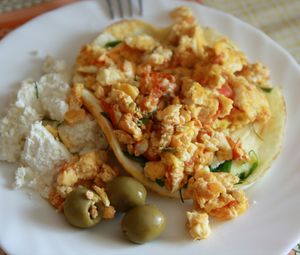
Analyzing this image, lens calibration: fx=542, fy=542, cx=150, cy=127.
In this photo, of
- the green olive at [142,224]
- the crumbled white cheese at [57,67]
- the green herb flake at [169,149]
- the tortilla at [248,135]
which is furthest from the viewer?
the crumbled white cheese at [57,67]

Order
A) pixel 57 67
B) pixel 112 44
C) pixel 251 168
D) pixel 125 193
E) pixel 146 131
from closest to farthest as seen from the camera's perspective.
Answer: pixel 125 193 < pixel 146 131 < pixel 251 168 < pixel 57 67 < pixel 112 44

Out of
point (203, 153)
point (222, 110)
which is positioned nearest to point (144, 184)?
point (203, 153)

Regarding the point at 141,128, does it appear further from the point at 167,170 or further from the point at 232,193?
the point at 232,193

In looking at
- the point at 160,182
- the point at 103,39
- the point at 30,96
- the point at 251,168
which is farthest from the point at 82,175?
the point at 103,39

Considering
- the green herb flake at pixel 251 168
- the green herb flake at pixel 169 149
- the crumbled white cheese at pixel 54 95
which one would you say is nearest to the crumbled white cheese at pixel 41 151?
the crumbled white cheese at pixel 54 95

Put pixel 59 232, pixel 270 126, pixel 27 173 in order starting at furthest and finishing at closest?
pixel 270 126 → pixel 27 173 → pixel 59 232

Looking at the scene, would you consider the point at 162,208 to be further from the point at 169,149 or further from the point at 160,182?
the point at 169,149

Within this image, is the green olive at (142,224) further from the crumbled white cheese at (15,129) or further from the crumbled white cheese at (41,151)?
the crumbled white cheese at (15,129)
